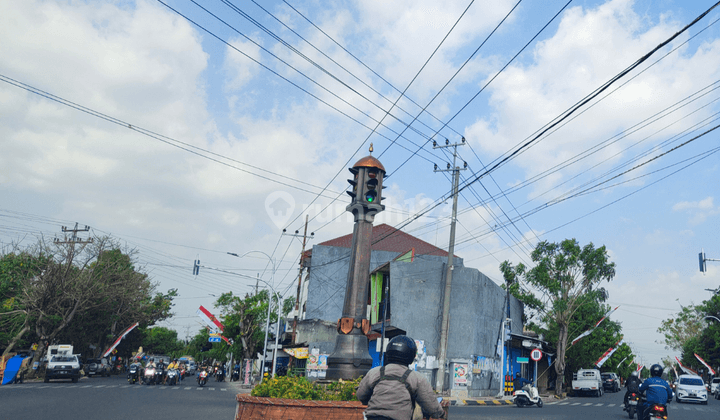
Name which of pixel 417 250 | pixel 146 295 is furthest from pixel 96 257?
pixel 417 250

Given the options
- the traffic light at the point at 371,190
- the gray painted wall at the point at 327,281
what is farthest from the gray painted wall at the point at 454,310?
the traffic light at the point at 371,190

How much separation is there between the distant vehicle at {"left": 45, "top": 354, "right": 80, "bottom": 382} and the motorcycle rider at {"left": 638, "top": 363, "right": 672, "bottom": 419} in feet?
97.6

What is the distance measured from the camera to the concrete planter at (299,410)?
9508 mm

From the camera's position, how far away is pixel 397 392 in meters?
4.55

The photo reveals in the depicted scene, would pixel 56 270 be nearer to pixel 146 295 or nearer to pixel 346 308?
pixel 146 295

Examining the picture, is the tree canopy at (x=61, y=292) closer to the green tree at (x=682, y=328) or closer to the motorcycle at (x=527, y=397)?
the motorcycle at (x=527, y=397)

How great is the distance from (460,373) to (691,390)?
13.6 meters

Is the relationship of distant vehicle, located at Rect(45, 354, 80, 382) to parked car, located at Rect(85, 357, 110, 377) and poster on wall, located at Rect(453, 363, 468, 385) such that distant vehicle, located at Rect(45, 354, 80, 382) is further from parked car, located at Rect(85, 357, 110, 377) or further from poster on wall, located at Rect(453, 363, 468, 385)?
poster on wall, located at Rect(453, 363, 468, 385)

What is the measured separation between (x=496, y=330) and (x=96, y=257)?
1166 inches

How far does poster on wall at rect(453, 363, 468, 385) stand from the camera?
28078 millimetres

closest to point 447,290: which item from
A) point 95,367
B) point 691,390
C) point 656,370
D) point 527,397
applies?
point 527,397

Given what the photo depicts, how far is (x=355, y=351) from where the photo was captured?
49.0ft

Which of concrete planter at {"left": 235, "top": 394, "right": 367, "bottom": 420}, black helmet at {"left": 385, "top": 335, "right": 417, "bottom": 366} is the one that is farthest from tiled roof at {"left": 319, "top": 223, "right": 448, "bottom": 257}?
black helmet at {"left": 385, "top": 335, "right": 417, "bottom": 366}

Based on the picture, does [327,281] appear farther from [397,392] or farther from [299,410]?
[397,392]
